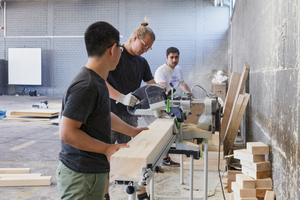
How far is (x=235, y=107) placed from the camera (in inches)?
143

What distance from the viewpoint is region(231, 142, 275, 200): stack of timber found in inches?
87.1

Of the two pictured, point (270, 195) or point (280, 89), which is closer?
point (280, 89)

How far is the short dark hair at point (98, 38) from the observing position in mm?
1139

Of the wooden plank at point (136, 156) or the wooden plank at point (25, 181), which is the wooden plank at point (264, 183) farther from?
the wooden plank at point (25, 181)

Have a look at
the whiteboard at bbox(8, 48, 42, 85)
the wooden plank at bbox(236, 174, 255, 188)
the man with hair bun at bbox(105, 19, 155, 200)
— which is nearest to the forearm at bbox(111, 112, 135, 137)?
the man with hair bun at bbox(105, 19, 155, 200)

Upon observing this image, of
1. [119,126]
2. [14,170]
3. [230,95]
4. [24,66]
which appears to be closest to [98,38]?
[119,126]

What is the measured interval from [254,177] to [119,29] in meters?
10.4

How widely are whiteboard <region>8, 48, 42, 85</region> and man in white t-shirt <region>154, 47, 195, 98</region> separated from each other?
10070mm

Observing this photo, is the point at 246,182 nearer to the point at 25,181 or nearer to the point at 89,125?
the point at 89,125

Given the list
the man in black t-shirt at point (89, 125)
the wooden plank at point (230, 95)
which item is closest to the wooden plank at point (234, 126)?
the wooden plank at point (230, 95)

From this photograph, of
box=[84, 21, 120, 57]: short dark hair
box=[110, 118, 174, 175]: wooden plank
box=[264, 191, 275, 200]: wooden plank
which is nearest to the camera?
box=[110, 118, 174, 175]: wooden plank


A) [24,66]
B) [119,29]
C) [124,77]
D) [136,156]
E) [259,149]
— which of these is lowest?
[259,149]

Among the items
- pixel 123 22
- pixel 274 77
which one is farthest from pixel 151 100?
pixel 123 22

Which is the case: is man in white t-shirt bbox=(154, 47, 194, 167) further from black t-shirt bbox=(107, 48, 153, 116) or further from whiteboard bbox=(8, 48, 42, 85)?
whiteboard bbox=(8, 48, 42, 85)
